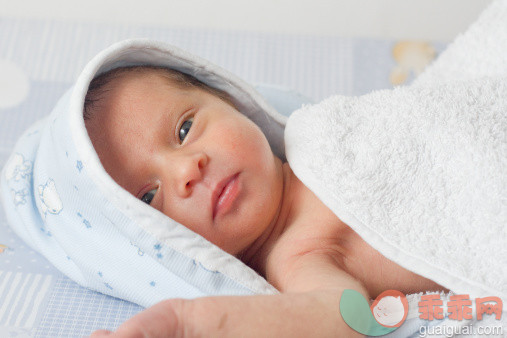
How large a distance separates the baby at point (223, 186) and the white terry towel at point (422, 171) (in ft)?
0.20

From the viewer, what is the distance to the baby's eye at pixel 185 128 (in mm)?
1111

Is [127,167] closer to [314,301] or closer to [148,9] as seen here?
[314,301]

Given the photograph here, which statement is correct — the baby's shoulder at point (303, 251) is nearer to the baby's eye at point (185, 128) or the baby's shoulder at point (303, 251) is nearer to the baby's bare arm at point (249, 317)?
the baby's bare arm at point (249, 317)

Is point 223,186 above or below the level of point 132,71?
below

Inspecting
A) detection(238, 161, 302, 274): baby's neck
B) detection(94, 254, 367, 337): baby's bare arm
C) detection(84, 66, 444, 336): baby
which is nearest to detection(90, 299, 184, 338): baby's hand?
detection(94, 254, 367, 337): baby's bare arm

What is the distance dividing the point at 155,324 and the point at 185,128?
415 mm

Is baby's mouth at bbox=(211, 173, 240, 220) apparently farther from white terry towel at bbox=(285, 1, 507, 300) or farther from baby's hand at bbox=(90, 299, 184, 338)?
baby's hand at bbox=(90, 299, 184, 338)

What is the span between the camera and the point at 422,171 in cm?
107

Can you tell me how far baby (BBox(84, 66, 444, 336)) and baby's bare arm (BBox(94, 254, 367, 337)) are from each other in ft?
0.22

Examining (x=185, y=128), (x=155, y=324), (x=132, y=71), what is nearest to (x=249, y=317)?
(x=155, y=324)

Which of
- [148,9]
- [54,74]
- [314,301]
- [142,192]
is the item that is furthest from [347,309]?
[148,9]

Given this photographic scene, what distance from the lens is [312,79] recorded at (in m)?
1.73

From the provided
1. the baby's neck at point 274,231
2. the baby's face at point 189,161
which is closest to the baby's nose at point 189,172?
the baby's face at point 189,161

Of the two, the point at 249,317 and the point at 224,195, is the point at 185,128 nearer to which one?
the point at 224,195
